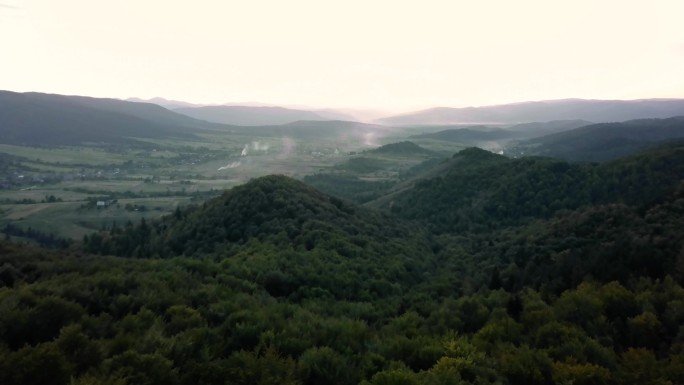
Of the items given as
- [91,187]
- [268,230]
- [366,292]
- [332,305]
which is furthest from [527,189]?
[91,187]

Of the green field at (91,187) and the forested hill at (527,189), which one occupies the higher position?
the forested hill at (527,189)

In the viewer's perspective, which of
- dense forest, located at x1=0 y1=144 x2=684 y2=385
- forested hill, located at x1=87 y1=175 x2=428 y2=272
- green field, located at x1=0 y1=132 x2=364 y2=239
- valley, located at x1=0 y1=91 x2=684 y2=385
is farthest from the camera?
A: green field, located at x1=0 y1=132 x2=364 y2=239

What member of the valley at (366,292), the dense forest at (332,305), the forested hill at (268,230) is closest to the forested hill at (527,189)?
the valley at (366,292)

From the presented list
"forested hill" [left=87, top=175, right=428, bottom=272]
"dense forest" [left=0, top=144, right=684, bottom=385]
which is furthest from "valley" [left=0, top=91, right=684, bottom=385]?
"forested hill" [left=87, top=175, right=428, bottom=272]

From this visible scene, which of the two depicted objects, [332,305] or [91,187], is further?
[91,187]

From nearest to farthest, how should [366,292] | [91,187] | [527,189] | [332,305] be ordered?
1. [332,305]
2. [366,292]
3. [527,189]
4. [91,187]

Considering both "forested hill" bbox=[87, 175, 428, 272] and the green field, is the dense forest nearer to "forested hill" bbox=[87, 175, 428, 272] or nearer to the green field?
"forested hill" bbox=[87, 175, 428, 272]

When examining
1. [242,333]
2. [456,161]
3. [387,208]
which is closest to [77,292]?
[242,333]

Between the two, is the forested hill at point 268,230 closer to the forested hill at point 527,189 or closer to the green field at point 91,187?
the forested hill at point 527,189

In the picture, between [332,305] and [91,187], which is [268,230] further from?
[91,187]

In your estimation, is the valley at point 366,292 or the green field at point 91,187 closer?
the valley at point 366,292
